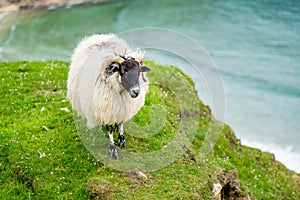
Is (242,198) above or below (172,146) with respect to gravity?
below

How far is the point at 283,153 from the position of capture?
16.2 meters

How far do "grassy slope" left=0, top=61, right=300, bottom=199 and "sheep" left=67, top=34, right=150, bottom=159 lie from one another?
2.56 ft

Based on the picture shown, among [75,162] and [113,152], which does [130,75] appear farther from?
[75,162]

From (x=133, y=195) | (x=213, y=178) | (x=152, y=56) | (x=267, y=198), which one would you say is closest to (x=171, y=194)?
(x=133, y=195)

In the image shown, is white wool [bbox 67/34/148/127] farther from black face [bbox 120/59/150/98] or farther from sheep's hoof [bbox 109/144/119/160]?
sheep's hoof [bbox 109/144/119/160]

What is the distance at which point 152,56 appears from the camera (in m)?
22.0

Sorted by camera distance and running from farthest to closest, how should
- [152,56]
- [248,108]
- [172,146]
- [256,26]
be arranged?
[256,26], [152,56], [248,108], [172,146]

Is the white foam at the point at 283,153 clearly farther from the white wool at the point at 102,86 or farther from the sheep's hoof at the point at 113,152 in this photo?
the white wool at the point at 102,86

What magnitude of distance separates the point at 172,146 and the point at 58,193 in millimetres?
2784

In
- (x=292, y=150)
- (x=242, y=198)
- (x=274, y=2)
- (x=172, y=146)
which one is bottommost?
(x=292, y=150)

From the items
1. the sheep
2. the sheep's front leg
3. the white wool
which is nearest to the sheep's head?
the sheep

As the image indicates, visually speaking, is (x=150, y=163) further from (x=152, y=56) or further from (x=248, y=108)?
(x=152, y=56)

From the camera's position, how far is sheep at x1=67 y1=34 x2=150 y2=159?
25.7 feet

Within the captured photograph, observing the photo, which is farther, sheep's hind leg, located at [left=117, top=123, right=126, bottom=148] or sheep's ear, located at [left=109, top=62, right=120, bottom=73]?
sheep's hind leg, located at [left=117, top=123, right=126, bottom=148]
